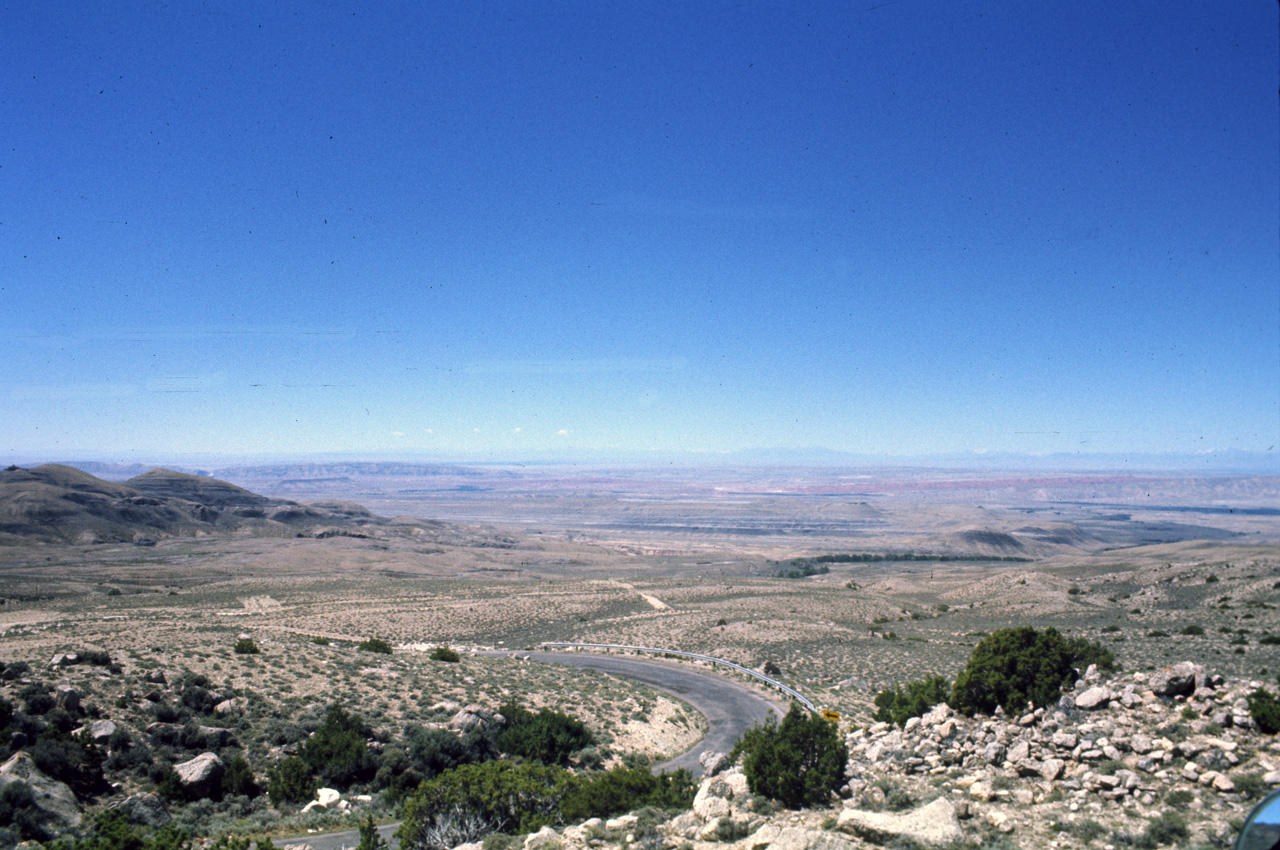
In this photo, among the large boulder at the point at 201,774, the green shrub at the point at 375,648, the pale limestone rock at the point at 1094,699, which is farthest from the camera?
the green shrub at the point at 375,648

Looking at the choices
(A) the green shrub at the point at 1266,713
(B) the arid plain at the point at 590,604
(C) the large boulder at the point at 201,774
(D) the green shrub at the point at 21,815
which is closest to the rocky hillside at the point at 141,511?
(B) the arid plain at the point at 590,604

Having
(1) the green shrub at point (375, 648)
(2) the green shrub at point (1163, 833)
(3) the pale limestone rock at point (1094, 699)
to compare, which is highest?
(2) the green shrub at point (1163, 833)

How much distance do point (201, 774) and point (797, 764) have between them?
13.3m

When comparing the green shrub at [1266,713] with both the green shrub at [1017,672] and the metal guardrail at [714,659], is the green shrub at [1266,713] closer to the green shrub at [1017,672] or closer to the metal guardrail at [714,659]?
the green shrub at [1017,672]

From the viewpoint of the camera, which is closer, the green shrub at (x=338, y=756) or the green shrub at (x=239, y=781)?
the green shrub at (x=239, y=781)

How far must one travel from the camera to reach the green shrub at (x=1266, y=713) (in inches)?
420

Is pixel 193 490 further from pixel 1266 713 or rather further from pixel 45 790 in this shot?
pixel 1266 713

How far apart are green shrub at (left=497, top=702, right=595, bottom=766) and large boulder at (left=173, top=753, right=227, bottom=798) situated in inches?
279

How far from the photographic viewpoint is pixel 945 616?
171ft

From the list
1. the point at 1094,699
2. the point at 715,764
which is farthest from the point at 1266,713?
the point at 715,764

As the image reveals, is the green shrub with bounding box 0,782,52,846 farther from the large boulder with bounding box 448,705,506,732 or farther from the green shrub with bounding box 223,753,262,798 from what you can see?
the large boulder with bounding box 448,705,506,732

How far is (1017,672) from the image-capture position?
1683 centimetres

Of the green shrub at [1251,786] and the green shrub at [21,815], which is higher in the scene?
the green shrub at [1251,786]

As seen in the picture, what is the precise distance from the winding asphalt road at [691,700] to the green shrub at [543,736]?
2.66 m
